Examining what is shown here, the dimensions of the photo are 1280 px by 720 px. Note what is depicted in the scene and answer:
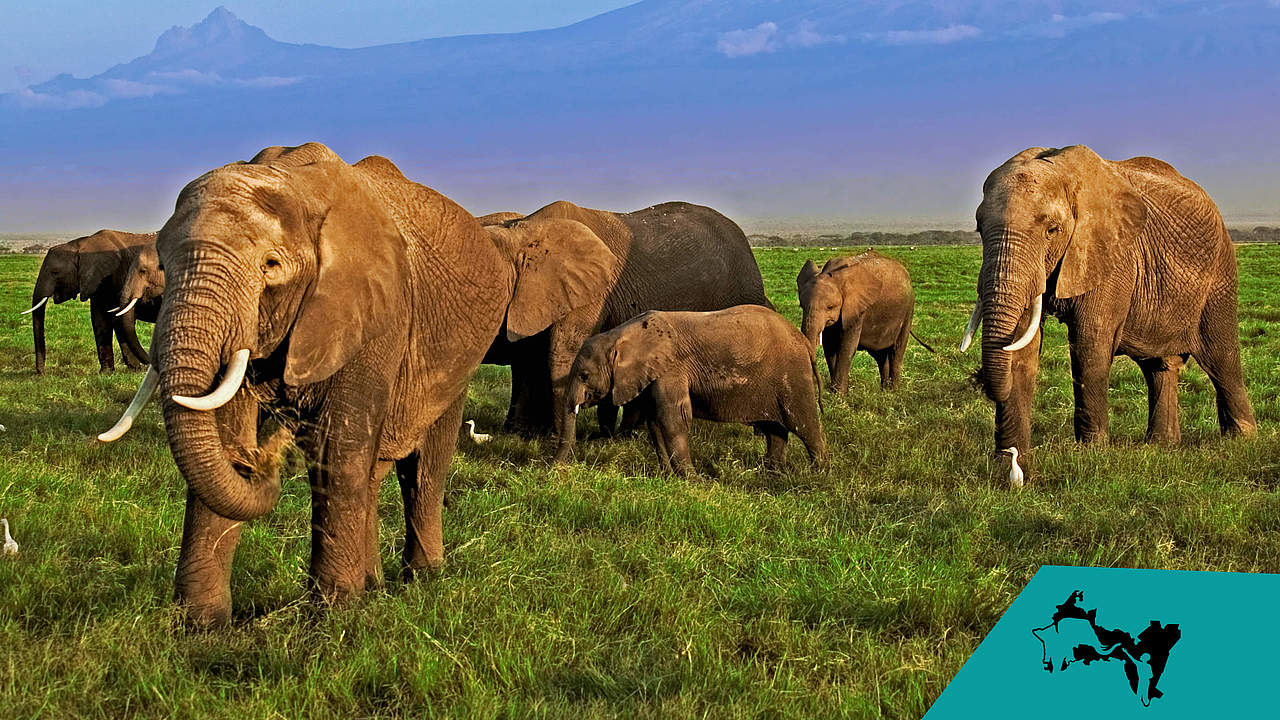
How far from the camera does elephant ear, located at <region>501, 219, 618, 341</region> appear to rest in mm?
6922

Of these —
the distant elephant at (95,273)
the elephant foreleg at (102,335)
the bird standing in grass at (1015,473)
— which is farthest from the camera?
the distant elephant at (95,273)

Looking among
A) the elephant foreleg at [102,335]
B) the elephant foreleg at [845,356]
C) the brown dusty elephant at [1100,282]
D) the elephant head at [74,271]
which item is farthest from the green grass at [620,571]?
the elephant head at [74,271]

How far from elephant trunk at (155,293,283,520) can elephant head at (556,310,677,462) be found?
505 cm

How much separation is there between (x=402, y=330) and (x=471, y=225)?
863mm

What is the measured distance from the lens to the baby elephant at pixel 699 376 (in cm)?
902

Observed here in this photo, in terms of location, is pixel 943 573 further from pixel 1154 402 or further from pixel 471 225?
pixel 1154 402

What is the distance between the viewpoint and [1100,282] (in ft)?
27.4

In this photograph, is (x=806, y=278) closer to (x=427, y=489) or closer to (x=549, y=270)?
(x=549, y=270)

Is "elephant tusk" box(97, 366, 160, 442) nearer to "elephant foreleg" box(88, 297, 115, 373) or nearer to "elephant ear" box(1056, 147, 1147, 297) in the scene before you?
"elephant ear" box(1056, 147, 1147, 297)

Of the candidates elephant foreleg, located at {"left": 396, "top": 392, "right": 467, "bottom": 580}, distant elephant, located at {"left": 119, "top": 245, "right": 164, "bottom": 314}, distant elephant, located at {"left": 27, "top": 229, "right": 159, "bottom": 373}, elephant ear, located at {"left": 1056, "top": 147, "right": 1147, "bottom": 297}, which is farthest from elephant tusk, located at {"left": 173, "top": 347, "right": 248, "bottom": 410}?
distant elephant, located at {"left": 27, "top": 229, "right": 159, "bottom": 373}

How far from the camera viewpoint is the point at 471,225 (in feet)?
18.0

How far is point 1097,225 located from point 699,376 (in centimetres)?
321

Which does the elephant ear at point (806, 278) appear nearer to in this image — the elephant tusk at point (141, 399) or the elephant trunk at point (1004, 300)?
the elephant trunk at point (1004, 300)

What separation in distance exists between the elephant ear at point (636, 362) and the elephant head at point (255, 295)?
451 cm
